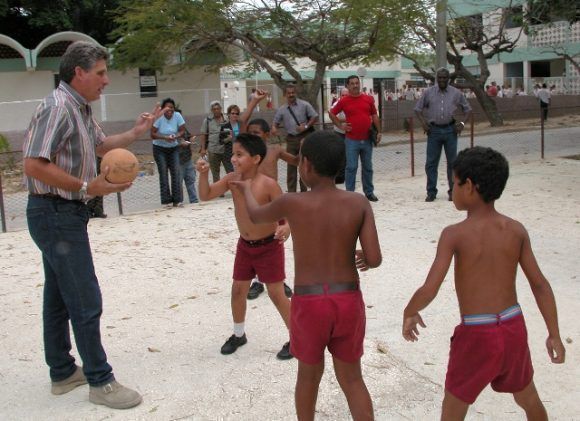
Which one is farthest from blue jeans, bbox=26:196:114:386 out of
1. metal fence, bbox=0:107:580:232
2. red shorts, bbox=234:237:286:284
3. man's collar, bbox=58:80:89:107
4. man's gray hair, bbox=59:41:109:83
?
metal fence, bbox=0:107:580:232

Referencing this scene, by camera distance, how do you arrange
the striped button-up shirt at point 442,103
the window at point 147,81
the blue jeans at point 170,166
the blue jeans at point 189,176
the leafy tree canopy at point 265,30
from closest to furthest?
the striped button-up shirt at point 442,103 → the blue jeans at point 170,166 → the blue jeans at point 189,176 → the leafy tree canopy at point 265,30 → the window at point 147,81

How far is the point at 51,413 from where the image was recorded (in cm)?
352

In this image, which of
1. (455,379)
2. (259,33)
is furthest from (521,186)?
(259,33)

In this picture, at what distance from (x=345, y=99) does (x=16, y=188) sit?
8.24m

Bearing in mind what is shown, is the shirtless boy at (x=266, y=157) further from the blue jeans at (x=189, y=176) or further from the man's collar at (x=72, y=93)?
the blue jeans at (x=189, y=176)

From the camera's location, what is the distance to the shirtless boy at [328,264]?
9.05ft

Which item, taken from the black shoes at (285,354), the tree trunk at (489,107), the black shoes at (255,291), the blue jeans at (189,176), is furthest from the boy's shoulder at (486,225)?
the tree trunk at (489,107)

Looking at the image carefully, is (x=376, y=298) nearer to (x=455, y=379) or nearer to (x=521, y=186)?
(x=455, y=379)

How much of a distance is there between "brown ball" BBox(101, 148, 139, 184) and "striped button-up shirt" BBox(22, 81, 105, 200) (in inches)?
5.3

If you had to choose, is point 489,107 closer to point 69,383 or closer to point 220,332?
point 220,332

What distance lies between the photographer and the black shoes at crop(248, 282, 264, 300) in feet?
17.7

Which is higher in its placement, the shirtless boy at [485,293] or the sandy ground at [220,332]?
the shirtless boy at [485,293]

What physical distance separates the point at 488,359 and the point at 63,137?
224 centimetres

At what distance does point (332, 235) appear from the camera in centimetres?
276
